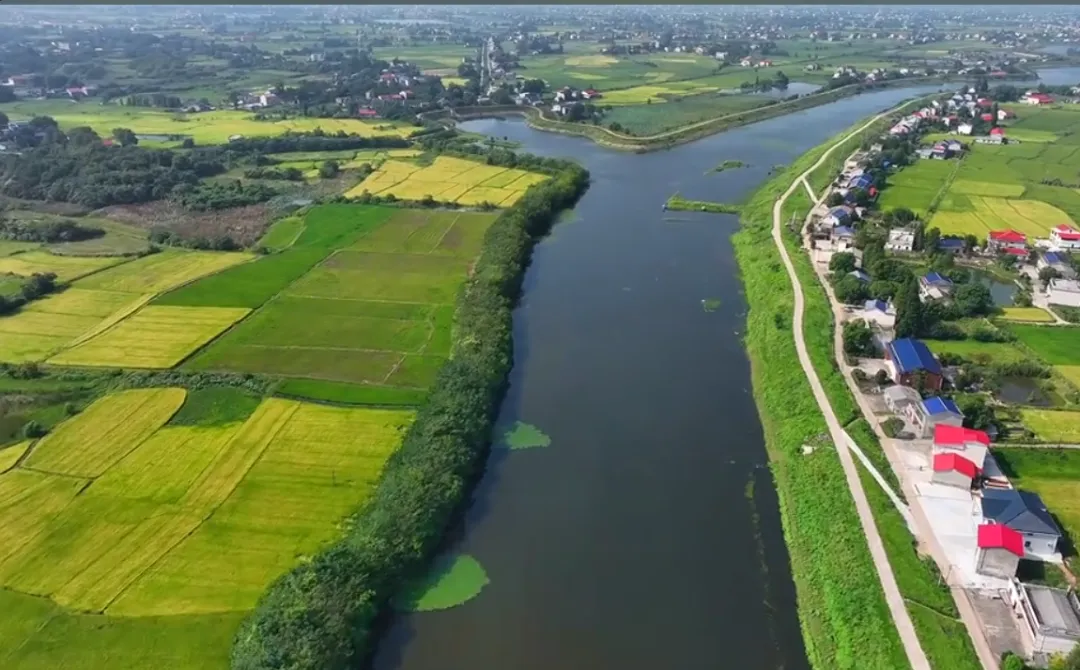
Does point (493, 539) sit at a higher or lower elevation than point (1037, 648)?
lower

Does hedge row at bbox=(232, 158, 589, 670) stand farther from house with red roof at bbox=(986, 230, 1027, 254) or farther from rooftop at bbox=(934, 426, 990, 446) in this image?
house with red roof at bbox=(986, 230, 1027, 254)

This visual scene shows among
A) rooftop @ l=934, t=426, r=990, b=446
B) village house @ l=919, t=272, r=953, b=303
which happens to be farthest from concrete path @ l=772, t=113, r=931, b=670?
village house @ l=919, t=272, r=953, b=303

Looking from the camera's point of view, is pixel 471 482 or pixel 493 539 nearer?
pixel 493 539

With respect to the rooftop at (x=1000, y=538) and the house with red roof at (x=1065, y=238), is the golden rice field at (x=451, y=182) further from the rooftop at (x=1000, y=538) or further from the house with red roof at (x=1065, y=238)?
the rooftop at (x=1000, y=538)

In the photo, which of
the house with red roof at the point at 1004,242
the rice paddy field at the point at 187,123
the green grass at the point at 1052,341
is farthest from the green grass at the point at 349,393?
the rice paddy field at the point at 187,123

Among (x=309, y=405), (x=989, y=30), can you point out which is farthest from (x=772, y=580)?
(x=989, y=30)

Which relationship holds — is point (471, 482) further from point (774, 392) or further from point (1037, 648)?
point (1037, 648)
